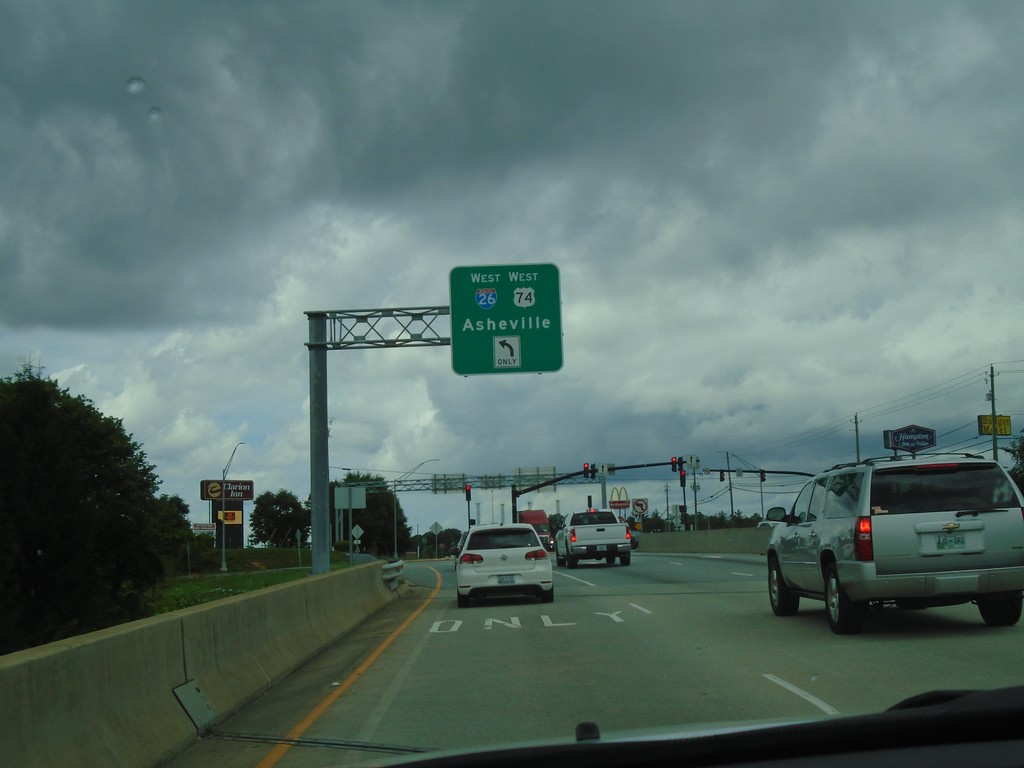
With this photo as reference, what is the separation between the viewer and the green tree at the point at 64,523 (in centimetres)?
2872

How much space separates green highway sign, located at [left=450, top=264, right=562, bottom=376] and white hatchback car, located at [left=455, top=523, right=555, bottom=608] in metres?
3.82

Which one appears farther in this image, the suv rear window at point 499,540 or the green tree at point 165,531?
the green tree at point 165,531

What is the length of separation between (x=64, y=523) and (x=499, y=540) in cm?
1452

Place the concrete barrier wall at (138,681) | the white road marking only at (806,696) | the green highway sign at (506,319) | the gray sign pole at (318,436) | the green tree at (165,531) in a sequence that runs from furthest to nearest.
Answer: the green tree at (165,531), the green highway sign at (506,319), the gray sign pole at (318,436), the white road marking only at (806,696), the concrete barrier wall at (138,681)

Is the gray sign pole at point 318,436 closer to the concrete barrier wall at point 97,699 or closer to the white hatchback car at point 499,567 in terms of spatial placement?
the white hatchback car at point 499,567

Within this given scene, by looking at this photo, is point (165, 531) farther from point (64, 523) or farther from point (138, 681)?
point (138, 681)

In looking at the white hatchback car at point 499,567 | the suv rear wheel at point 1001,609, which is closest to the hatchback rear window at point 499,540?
the white hatchback car at point 499,567

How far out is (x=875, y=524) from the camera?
42.9 ft

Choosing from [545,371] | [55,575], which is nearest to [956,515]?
[545,371]

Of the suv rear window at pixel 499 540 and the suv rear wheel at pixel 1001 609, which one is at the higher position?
the suv rear window at pixel 499 540

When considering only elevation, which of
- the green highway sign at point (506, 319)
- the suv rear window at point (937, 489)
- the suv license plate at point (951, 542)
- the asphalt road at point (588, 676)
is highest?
the green highway sign at point (506, 319)

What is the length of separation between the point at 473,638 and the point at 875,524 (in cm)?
594

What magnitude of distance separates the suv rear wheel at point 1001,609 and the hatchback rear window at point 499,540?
9928 millimetres

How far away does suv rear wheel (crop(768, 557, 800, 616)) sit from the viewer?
54.4 feet
